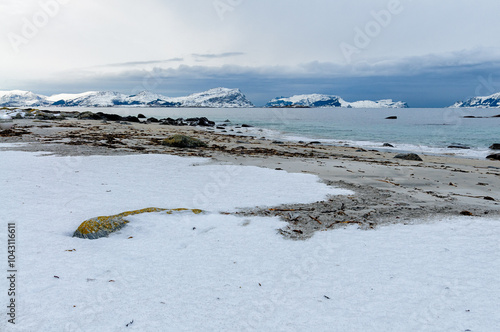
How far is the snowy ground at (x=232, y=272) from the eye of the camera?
3148 millimetres

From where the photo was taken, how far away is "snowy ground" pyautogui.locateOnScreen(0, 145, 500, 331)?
3148 millimetres

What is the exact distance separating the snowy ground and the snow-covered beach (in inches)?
0.6

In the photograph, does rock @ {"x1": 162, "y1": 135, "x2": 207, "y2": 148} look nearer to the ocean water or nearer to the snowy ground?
the snowy ground

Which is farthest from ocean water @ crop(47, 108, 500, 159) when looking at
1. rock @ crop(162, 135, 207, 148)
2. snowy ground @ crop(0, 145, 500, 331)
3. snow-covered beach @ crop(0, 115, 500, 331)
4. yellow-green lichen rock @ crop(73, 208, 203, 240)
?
yellow-green lichen rock @ crop(73, 208, 203, 240)

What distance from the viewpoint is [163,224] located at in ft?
18.3

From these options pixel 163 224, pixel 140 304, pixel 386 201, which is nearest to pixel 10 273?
pixel 140 304

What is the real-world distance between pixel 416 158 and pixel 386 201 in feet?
47.2

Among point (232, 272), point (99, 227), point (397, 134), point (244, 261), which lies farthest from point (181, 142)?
point (397, 134)

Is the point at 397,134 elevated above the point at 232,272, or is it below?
above

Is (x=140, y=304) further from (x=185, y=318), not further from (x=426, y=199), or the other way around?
(x=426, y=199)

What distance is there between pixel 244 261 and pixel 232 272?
34 centimetres

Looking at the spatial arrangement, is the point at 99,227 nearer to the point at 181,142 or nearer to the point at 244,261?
the point at 244,261

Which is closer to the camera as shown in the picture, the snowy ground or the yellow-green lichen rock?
the snowy ground

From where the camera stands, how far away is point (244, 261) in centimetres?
438
